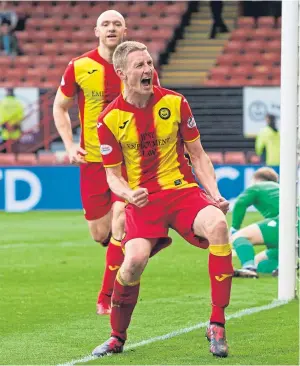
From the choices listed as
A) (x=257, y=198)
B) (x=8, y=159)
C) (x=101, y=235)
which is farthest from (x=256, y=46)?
Answer: (x=101, y=235)

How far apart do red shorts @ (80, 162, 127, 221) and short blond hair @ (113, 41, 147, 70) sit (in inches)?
72.0

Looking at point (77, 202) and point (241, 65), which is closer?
point (77, 202)

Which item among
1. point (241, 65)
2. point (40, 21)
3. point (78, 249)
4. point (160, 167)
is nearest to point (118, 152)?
point (160, 167)

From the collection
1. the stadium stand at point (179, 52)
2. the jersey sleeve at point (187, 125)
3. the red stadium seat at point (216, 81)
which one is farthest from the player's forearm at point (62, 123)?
the red stadium seat at point (216, 81)

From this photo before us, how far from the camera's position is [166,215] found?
5.95 metres

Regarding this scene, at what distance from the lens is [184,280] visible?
30.7ft

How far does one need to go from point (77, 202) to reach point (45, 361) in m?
11.8

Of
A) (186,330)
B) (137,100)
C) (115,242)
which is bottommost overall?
(186,330)

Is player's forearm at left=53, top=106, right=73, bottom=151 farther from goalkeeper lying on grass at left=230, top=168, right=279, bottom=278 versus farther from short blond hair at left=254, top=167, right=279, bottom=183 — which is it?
short blond hair at left=254, top=167, right=279, bottom=183

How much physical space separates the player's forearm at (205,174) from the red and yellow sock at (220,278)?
35 cm

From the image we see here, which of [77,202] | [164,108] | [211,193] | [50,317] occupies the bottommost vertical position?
[77,202]

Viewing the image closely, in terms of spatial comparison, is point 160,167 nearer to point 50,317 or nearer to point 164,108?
point 164,108

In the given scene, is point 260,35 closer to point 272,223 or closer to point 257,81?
point 257,81

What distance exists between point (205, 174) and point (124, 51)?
80 centimetres
